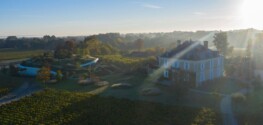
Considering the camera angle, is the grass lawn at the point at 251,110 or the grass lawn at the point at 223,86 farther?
the grass lawn at the point at 223,86

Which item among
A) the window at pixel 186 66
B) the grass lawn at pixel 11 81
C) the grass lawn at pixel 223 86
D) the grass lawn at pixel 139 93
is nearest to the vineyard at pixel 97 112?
the grass lawn at pixel 139 93

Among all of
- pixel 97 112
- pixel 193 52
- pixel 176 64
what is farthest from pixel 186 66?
pixel 97 112

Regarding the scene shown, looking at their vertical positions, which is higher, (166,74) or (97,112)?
(166,74)

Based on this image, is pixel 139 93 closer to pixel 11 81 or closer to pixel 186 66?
pixel 186 66

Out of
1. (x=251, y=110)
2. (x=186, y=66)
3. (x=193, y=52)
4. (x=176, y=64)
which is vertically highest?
(x=193, y=52)

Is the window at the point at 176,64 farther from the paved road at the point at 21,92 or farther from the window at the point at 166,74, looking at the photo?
the paved road at the point at 21,92

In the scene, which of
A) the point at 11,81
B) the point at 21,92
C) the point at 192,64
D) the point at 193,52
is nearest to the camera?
the point at 192,64

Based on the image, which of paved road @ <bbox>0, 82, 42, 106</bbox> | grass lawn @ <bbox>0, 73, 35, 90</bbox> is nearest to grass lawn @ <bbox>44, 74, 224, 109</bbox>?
paved road @ <bbox>0, 82, 42, 106</bbox>
